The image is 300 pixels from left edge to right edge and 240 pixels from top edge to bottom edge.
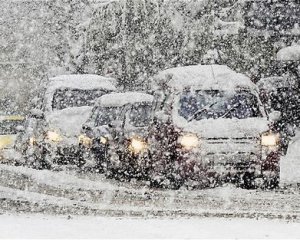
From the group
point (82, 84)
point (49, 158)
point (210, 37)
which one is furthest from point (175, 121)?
point (210, 37)

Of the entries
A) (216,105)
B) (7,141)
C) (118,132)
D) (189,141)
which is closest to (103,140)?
(118,132)

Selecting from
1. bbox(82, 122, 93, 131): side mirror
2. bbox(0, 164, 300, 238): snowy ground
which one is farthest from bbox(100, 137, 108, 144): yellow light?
bbox(0, 164, 300, 238): snowy ground

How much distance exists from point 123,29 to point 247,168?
12.7 meters

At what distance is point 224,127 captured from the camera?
11969 mm

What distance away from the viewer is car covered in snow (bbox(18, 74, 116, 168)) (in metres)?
16.4

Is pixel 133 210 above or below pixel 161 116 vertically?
below

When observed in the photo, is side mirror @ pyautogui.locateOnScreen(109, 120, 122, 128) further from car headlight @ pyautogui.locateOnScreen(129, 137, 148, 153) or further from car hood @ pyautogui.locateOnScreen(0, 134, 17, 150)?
car hood @ pyautogui.locateOnScreen(0, 134, 17, 150)

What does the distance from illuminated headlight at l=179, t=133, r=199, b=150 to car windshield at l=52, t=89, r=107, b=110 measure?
5.99 m

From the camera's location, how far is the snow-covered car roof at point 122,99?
1606 cm

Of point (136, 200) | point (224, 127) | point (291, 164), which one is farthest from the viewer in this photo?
point (291, 164)

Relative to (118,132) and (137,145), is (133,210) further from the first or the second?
(118,132)

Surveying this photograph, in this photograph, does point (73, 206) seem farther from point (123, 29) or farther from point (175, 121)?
point (123, 29)

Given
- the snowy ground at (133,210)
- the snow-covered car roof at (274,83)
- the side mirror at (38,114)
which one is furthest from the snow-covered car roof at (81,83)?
the snowy ground at (133,210)

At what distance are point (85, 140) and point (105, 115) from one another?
0.77 m
